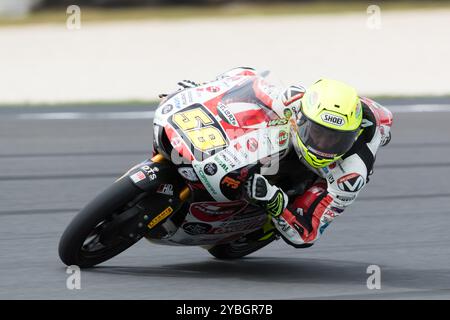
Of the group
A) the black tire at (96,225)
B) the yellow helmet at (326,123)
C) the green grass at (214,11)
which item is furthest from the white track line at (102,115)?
the green grass at (214,11)

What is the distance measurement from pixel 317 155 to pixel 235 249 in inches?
45.0

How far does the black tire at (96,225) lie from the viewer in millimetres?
5359

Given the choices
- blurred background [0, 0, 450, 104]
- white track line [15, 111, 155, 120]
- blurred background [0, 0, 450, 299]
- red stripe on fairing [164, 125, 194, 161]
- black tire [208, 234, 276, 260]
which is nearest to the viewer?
red stripe on fairing [164, 125, 194, 161]

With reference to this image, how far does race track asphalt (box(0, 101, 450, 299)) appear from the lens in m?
5.47

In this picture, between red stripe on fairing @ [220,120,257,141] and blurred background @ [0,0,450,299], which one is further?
blurred background @ [0,0,450,299]

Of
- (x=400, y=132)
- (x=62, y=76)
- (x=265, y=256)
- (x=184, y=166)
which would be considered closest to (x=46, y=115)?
(x=62, y=76)

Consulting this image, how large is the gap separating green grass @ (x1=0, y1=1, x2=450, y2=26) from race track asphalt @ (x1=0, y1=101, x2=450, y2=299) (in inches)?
287

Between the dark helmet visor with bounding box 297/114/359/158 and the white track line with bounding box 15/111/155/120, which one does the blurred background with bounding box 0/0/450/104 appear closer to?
the white track line with bounding box 15/111/155/120

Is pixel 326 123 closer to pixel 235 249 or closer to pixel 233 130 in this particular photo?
pixel 233 130

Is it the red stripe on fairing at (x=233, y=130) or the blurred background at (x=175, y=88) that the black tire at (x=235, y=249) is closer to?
the blurred background at (x=175, y=88)

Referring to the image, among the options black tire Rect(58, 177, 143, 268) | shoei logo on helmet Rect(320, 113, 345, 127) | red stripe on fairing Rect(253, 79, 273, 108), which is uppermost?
shoei logo on helmet Rect(320, 113, 345, 127)

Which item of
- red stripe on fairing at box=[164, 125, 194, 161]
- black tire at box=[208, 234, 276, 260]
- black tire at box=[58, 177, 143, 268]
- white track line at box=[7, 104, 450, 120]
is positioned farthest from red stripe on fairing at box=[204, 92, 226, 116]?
white track line at box=[7, 104, 450, 120]
